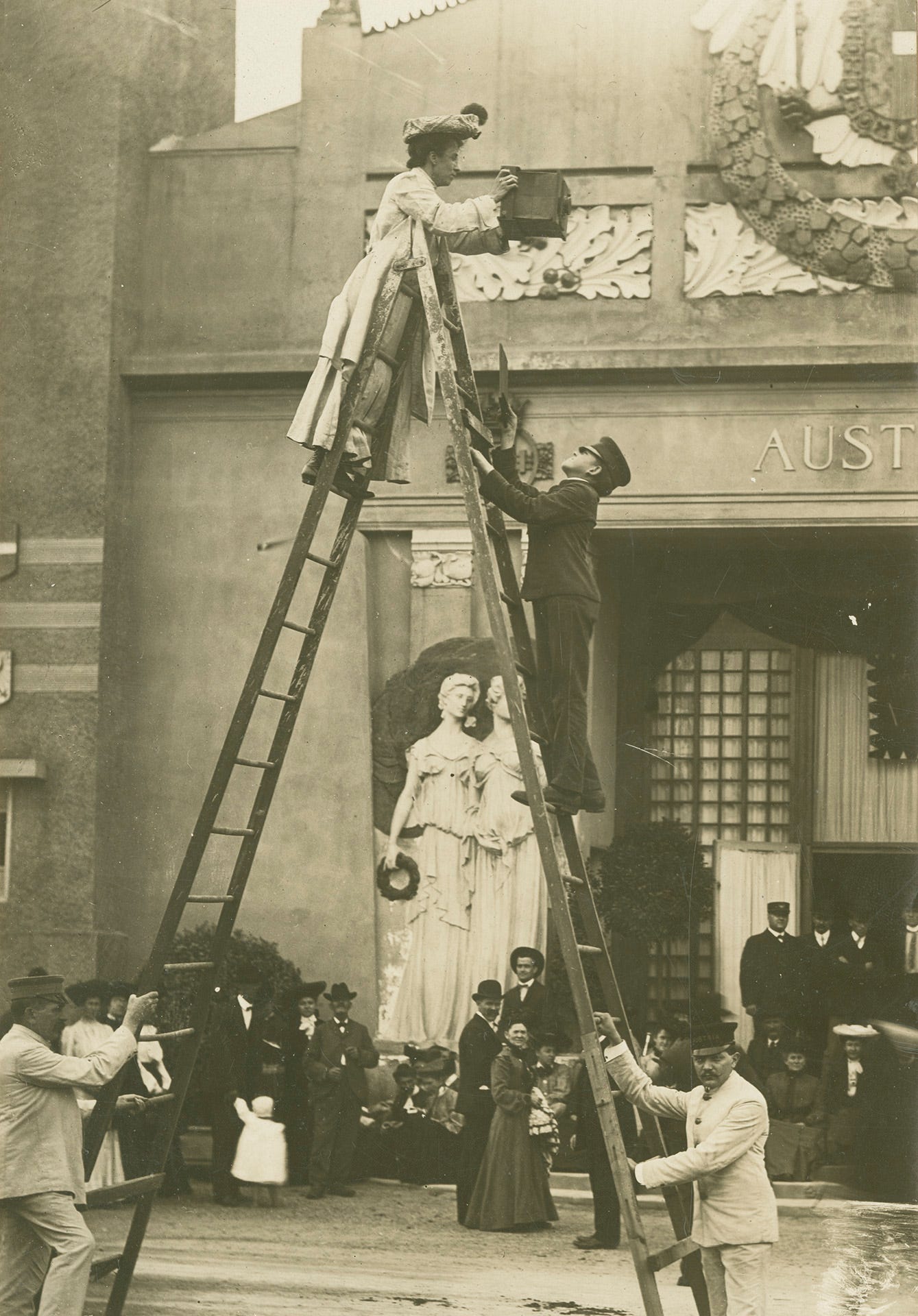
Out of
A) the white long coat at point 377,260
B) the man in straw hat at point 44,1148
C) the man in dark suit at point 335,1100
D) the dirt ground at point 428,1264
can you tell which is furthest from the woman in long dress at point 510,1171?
the white long coat at point 377,260

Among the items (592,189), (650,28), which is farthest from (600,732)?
(650,28)

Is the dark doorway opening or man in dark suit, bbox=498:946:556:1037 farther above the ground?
the dark doorway opening

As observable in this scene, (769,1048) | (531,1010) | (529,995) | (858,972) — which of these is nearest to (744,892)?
(858,972)

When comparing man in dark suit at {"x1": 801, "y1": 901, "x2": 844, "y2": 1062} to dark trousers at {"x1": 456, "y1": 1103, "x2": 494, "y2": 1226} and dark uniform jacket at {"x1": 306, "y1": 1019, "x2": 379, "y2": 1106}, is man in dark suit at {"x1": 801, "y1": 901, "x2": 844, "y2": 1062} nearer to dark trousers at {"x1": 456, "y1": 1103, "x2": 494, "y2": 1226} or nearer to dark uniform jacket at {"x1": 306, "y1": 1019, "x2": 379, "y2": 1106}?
dark trousers at {"x1": 456, "y1": 1103, "x2": 494, "y2": 1226}

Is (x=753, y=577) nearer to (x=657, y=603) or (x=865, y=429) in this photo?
(x=657, y=603)

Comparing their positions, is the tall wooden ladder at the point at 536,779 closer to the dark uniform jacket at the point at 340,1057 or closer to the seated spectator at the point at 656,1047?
the seated spectator at the point at 656,1047

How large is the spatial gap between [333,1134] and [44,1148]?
5902 mm

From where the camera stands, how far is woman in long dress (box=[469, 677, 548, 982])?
48.4 feet

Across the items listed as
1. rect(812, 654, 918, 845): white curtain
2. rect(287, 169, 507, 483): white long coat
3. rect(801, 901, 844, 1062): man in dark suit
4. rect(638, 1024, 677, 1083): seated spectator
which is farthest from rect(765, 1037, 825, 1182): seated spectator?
rect(287, 169, 507, 483): white long coat

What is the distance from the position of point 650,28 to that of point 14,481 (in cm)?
698

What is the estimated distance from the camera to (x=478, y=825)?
15.0 metres

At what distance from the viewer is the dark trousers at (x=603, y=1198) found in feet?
36.4

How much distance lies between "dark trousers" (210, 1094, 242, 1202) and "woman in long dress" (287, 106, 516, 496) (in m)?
6.27

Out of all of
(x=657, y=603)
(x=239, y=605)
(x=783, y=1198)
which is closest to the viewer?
(x=783, y=1198)
